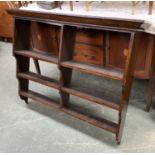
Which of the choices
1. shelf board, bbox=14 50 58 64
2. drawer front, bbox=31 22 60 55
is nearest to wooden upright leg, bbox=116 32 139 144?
shelf board, bbox=14 50 58 64

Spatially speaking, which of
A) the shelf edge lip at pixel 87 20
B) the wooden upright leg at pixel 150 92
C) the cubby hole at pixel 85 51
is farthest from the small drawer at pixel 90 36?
the wooden upright leg at pixel 150 92

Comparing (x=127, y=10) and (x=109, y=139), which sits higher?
(x=127, y=10)

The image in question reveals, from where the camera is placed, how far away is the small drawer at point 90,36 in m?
1.67

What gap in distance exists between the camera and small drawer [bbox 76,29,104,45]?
5.49 ft

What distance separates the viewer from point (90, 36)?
1.73 meters

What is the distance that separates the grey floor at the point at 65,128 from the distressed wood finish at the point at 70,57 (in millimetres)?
124

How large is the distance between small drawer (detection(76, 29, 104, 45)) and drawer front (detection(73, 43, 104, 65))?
39 millimetres

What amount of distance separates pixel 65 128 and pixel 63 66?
19.6 inches

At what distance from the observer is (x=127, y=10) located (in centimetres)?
188

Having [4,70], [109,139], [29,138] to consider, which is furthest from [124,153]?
[4,70]

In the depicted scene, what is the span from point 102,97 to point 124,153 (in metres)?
0.40

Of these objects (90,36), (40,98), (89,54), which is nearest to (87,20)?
(90,36)

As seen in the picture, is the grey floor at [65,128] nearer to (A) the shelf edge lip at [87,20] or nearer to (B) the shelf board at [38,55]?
(B) the shelf board at [38,55]

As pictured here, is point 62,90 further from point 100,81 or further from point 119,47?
point 100,81
